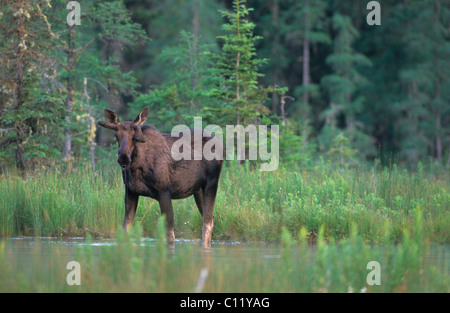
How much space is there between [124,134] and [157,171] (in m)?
0.90

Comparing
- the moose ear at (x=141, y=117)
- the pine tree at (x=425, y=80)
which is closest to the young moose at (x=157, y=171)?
the moose ear at (x=141, y=117)

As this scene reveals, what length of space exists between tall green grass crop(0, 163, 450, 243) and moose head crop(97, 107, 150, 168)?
2.27 metres

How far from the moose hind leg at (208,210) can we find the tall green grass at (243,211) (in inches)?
37.3

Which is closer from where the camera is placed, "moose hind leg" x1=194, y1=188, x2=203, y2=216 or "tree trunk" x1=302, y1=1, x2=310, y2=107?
"moose hind leg" x1=194, y1=188, x2=203, y2=216

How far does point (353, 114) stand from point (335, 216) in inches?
1164

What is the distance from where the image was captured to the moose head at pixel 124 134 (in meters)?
9.68

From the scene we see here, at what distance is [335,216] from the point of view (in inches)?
457

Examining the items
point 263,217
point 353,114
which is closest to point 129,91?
point 263,217

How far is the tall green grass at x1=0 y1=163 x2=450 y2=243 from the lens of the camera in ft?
37.9

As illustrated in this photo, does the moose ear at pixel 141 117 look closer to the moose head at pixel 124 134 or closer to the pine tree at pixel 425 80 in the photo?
the moose head at pixel 124 134

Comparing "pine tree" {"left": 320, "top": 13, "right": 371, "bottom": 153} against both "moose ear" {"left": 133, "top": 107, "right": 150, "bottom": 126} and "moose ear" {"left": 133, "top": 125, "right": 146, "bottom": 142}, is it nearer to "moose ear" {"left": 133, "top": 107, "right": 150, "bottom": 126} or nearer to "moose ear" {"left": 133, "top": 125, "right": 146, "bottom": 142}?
"moose ear" {"left": 133, "top": 107, "right": 150, "bottom": 126}

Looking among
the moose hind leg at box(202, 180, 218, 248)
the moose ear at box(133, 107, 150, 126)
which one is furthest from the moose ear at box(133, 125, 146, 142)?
the moose hind leg at box(202, 180, 218, 248)

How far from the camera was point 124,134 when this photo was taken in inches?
393
